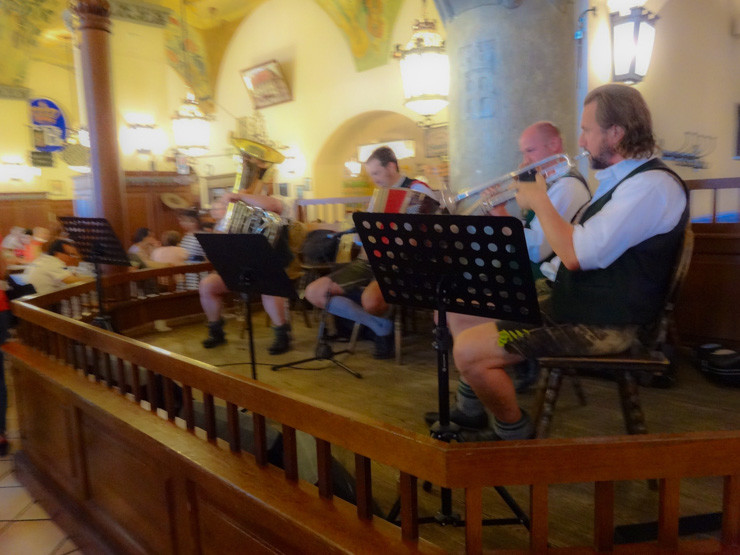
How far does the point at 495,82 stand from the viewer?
12.3 ft

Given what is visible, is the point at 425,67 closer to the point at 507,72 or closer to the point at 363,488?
the point at 507,72

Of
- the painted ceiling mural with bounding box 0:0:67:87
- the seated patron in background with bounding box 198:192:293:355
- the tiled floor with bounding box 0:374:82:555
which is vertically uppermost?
the painted ceiling mural with bounding box 0:0:67:87

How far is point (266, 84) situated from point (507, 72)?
339 inches

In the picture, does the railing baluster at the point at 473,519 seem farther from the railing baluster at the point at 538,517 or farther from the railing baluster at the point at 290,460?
the railing baluster at the point at 290,460

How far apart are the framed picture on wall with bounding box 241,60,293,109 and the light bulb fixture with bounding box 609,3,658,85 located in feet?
26.2

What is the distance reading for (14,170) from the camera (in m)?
13.3

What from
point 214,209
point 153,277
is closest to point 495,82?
point 214,209

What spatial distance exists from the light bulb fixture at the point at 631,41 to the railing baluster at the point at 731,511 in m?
3.78

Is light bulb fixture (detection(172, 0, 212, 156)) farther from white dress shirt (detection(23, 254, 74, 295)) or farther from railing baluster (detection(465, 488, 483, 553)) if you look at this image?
railing baluster (detection(465, 488, 483, 553))

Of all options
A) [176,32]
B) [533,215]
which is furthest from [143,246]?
[176,32]

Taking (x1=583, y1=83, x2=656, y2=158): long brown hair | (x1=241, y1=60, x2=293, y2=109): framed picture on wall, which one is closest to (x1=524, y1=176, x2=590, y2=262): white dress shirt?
(x1=583, y1=83, x2=656, y2=158): long brown hair

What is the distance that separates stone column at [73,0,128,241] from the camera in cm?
479

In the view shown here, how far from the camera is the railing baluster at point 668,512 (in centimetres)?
117

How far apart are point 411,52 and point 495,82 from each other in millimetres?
2299
